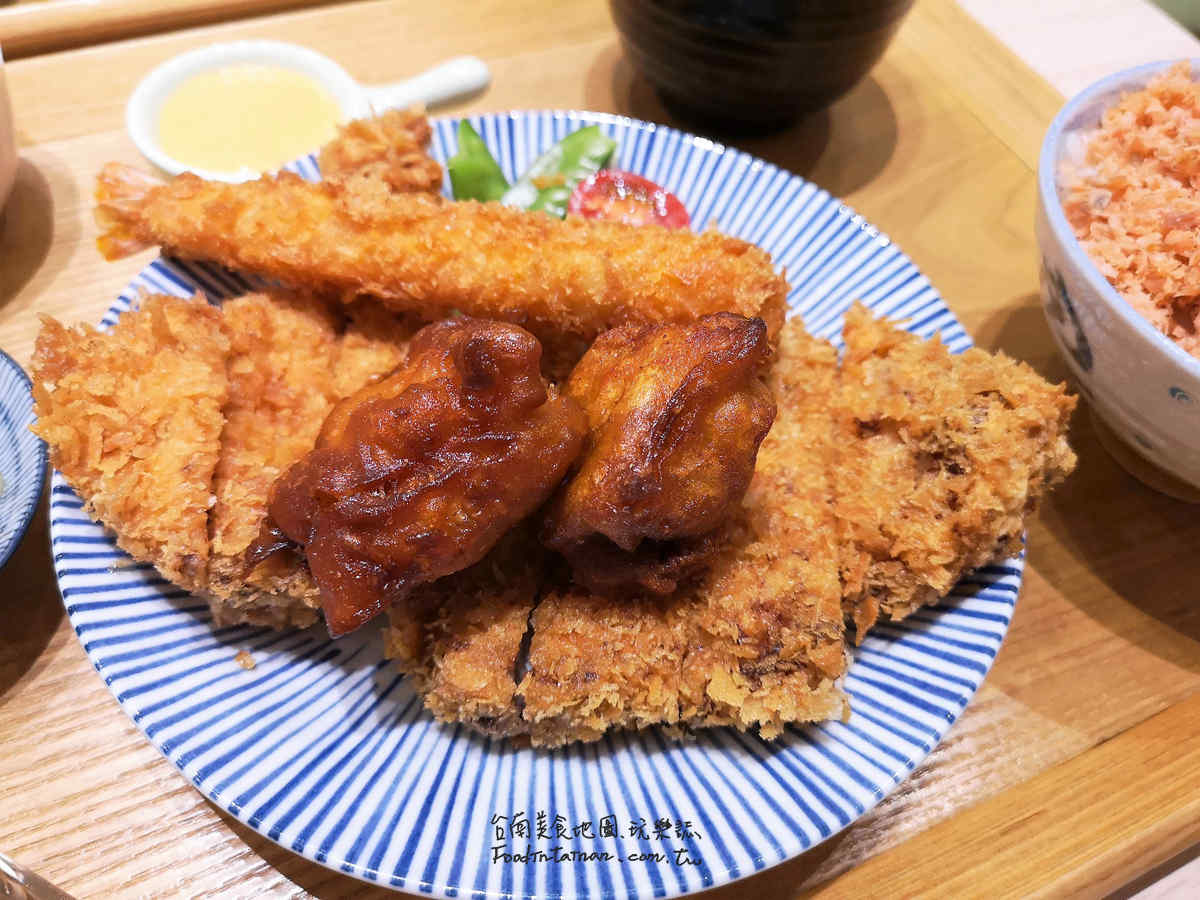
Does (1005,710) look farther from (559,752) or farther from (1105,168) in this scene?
(1105,168)

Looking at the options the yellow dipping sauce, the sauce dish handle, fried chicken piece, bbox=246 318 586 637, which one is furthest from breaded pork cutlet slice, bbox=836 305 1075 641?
the yellow dipping sauce

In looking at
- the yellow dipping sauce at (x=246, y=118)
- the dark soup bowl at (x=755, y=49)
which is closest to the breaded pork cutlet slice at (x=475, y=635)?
the dark soup bowl at (x=755, y=49)

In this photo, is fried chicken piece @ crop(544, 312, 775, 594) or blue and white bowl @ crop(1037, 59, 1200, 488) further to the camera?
blue and white bowl @ crop(1037, 59, 1200, 488)

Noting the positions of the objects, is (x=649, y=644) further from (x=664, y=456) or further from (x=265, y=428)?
→ (x=265, y=428)

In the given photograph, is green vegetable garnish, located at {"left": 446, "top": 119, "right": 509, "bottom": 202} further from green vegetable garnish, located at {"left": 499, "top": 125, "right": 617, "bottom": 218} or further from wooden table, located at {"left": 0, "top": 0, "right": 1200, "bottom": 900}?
wooden table, located at {"left": 0, "top": 0, "right": 1200, "bottom": 900}

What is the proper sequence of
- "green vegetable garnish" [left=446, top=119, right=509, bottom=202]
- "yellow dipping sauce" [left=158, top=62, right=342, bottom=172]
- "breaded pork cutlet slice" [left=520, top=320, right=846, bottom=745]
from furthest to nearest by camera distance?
1. "yellow dipping sauce" [left=158, top=62, right=342, bottom=172]
2. "green vegetable garnish" [left=446, top=119, right=509, bottom=202]
3. "breaded pork cutlet slice" [left=520, top=320, right=846, bottom=745]
